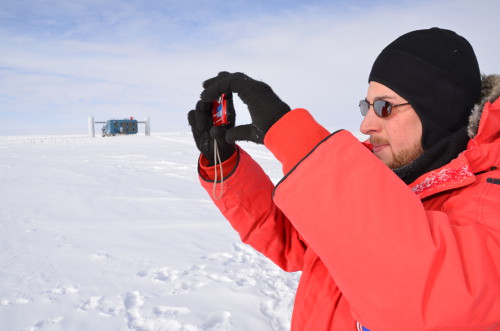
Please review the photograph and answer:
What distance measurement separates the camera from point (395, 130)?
144 centimetres

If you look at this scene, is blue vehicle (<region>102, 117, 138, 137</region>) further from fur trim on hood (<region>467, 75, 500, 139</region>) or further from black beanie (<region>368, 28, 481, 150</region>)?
fur trim on hood (<region>467, 75, 500, 139</region>)

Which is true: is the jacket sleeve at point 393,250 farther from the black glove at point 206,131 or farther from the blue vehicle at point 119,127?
the blue vehicle at point 119,127

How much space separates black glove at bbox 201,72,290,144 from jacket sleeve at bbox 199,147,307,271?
0.33 m

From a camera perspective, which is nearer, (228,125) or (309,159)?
(309,159)

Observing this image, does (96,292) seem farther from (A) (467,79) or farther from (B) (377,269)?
(A) (467,79)

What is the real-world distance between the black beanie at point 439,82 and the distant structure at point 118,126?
81.4 ft

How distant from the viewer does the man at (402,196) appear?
A: 2.45 ft

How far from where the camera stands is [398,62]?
1.45m

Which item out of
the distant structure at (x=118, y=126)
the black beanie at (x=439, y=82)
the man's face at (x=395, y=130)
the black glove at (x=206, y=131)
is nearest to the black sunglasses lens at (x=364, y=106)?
the man's face at (x=395, y=130)

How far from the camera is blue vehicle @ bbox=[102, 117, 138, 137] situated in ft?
80.3

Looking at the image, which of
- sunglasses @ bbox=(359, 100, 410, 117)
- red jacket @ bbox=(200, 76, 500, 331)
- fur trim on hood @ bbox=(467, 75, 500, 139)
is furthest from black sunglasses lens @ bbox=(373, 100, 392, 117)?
red jacket @ bbox=(200, 76, 500, 331)

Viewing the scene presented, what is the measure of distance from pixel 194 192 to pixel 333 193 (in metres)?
4.98

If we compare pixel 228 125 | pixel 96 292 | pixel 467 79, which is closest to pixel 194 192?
pixel 96 292

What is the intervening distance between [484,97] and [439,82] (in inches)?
7.4
